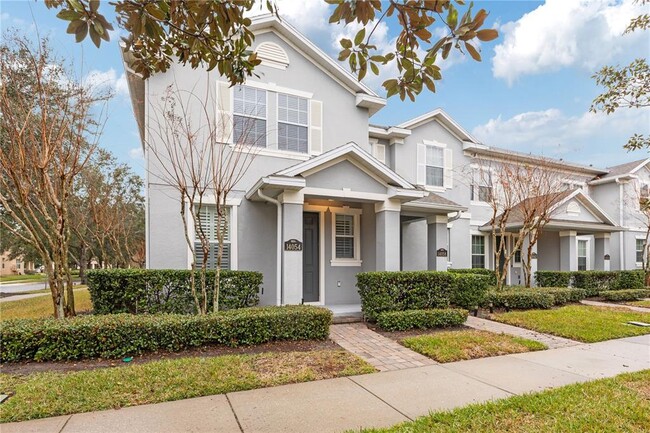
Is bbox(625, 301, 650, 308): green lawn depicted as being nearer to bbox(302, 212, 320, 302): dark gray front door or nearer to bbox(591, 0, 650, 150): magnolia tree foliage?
bbox(591, 0, 650, 150): magnolia tree foliage

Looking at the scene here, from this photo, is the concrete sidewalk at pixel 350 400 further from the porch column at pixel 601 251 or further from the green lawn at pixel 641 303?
the porch column at pixel 601 251

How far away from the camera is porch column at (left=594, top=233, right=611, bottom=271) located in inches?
652

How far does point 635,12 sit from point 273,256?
28.8ft

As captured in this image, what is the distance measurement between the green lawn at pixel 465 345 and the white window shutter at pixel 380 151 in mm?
7887

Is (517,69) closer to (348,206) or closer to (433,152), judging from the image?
(433,152)

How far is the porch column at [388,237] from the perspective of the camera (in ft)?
30.5

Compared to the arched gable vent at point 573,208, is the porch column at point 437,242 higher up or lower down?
lower down

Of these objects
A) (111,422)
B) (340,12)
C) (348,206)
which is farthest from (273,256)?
(340,12)

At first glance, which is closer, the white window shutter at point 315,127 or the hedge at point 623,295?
the white window shutter at point 315,127

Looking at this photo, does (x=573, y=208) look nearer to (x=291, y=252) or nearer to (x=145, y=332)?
(x=291, y=252)

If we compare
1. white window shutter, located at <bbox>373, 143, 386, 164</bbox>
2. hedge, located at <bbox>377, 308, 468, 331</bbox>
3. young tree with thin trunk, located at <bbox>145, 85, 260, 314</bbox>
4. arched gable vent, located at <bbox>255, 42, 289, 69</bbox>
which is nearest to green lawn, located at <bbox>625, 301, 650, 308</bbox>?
hedge, located at <bbox>377, 308, 468, 331</bbox>

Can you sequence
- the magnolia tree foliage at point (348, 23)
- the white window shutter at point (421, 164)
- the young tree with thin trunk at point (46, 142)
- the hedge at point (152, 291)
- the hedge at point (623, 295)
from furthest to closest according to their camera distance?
the white window shutter at point (421, 164), the hedge at point (623, 295), the hedge at point (152, 291), the young tree with thin trunk at point (46, 142), the magnolia tree foliage at point (348, 23)

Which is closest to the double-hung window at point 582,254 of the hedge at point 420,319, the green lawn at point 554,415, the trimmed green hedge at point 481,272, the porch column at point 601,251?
the porch column at point 601,251

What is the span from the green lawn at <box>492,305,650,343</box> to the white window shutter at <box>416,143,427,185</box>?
6.12 metres
